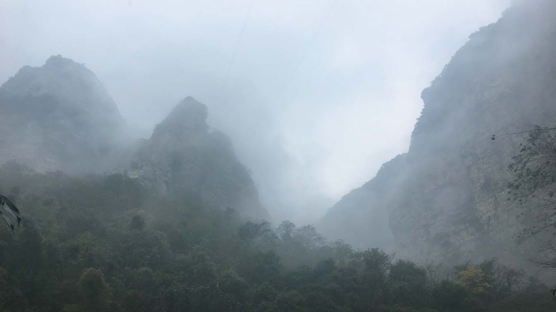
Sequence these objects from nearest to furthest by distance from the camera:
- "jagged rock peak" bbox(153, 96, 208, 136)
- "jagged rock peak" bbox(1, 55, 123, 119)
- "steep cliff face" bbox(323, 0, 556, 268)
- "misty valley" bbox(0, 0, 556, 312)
Answer: "misty valley" bbox(0, 0, 556, 312) → "steep cliff face" bbox(323, 0, 556, 268) → "jagged rock peak" bbox(153, 96, 208, 136) → "jagged rock peak" bbox(1, 55, 123, 119)

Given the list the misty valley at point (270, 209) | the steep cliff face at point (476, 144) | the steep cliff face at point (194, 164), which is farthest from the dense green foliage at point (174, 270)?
the steep cliff face at point (476, 144)

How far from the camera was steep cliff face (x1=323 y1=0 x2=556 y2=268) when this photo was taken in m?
64.3

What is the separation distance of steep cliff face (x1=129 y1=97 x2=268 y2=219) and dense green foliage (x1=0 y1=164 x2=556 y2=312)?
9.21 m

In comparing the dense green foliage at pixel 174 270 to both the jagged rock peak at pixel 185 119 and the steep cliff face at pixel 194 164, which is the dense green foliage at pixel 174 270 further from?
the jagged rock peak at pixel 185 119

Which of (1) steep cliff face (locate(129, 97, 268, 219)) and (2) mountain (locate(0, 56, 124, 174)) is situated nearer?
(2) mountain (locate(0, 56, 124, 174))

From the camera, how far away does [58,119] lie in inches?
3465

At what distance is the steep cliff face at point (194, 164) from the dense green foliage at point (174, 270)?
9206mm

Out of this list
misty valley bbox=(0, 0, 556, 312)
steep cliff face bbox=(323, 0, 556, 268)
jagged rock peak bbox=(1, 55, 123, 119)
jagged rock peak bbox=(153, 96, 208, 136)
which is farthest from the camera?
jagged rock peak bbox=(1, 55, 123, 119)

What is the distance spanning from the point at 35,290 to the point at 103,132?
203 feet

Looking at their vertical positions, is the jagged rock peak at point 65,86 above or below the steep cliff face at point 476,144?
above

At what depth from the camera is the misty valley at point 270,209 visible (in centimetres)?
4169

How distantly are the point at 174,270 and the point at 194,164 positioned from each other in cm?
3921

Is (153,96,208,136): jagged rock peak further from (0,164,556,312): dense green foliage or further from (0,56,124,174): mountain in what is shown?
(0,164,556,312): dense green foliage

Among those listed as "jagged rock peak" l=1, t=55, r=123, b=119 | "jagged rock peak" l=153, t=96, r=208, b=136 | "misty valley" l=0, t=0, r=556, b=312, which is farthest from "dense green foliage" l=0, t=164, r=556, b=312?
"jagged rock peak" l=1, t=55, r=123, b=119
